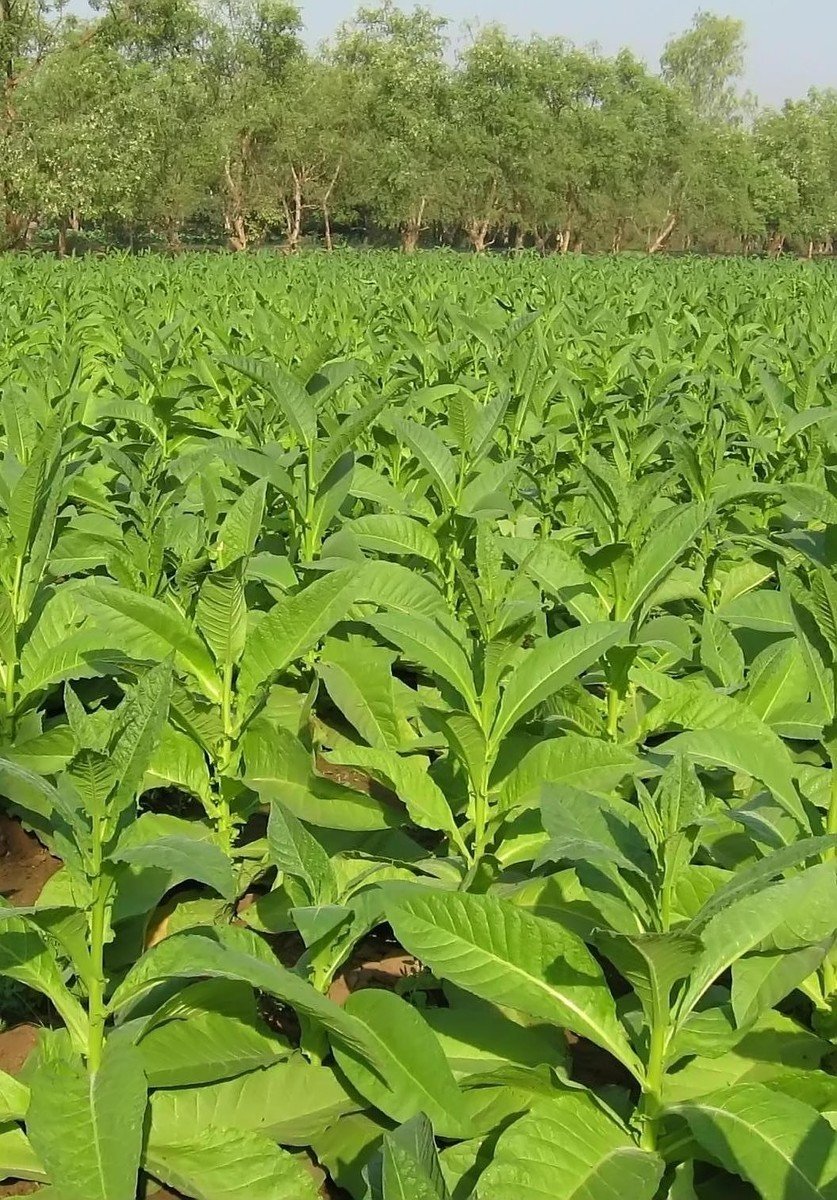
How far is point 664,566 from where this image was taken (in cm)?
297

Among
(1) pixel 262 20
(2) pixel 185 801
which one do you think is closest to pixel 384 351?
(2) pixel 185 801

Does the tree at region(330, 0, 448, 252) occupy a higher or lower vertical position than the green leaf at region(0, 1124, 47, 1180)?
higher

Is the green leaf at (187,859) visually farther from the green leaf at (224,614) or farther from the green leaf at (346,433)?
the green leaf at (346,433)

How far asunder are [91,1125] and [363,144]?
217 ft

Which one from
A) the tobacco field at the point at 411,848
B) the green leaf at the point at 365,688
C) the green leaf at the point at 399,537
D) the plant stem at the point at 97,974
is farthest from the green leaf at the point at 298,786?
the green leaf at the point at 399,537

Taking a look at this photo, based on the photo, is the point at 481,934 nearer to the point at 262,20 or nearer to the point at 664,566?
the point at 664,566

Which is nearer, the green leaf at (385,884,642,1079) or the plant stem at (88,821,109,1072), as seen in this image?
the green leaf at (385,884,642,1079)

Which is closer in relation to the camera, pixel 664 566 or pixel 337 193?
pixel 664 566

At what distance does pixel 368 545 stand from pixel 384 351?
5179 mm

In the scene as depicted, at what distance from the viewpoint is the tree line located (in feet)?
133

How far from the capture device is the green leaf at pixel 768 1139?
158 centimetres

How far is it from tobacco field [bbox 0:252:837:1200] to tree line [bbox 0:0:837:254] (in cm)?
3846

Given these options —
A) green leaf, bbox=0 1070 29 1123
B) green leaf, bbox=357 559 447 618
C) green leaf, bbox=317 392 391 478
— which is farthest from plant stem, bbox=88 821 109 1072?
green leaf, bbox=317 392 391 478

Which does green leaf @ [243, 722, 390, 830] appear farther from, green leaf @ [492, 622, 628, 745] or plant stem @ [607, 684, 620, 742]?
plant stem @ [607, 684, 620, 742]
